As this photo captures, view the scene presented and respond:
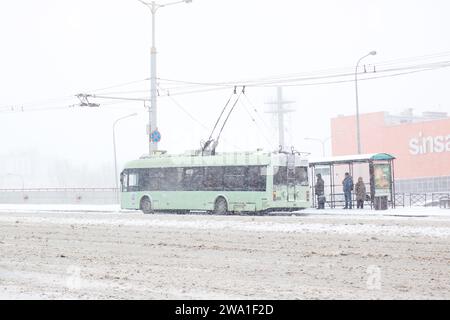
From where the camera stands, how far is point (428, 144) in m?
78.9

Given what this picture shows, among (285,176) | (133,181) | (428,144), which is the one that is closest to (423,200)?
(285,176)

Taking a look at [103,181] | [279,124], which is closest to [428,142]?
[279,124]

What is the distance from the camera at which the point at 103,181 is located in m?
170

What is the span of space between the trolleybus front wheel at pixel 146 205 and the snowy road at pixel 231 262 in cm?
1413

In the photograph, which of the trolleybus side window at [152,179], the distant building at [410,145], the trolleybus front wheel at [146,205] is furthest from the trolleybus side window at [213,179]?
the distant building at [410,145]

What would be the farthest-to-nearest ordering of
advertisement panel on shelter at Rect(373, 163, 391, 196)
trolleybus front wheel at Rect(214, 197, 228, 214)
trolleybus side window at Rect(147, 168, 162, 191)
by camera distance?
trolleybus side window at Rect(147, 168, 162, 191) → advertisement panel on shelter at Rect(373, 163, 391, 196) → trolleybus front wheel at Rect(214, 197, 228, 214)

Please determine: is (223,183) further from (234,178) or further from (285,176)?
(285,176)

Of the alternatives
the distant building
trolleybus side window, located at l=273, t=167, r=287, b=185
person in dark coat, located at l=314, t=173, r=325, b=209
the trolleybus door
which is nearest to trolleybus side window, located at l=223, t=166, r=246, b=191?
trolleybus side window, located at l=273, t=167, r=287, b=185

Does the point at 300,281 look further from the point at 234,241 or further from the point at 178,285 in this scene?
the point at 234,241

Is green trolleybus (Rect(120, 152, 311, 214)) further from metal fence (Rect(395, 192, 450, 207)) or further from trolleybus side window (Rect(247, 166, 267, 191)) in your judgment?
metal fence (Rect(395, 192, 450, 207))

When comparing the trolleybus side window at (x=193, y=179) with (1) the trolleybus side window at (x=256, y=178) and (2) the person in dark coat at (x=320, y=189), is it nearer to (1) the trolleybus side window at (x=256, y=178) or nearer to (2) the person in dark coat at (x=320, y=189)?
(1) the trolleybus side window at (x=256, y=178)

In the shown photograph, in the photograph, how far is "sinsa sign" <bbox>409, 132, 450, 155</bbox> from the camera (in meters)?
77.2

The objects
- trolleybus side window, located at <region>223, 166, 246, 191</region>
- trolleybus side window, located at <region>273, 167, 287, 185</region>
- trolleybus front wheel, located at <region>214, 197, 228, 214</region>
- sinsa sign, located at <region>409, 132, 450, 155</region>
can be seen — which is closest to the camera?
trolleybus side window, located at <region>273, 167, 287, 185</region>

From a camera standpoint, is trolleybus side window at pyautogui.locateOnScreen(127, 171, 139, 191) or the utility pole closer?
trolleybus side window at pyautogui.locateOnScreen(127, 171, 139, 191)
